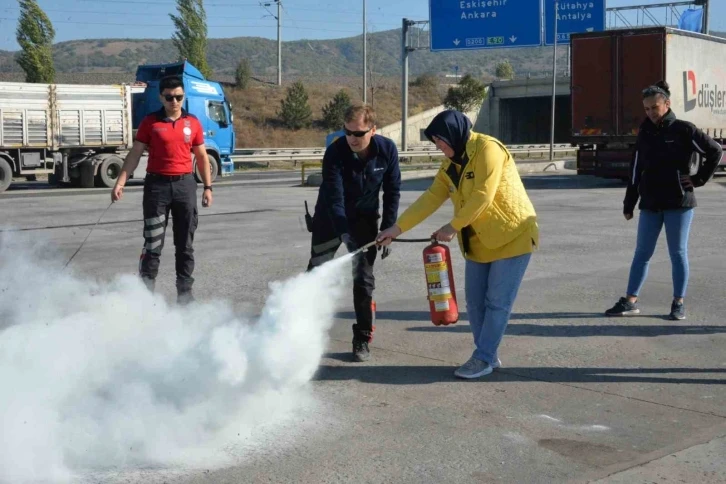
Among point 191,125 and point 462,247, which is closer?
point 462,247

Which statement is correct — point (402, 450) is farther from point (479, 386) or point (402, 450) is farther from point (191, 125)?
point (191, 125)

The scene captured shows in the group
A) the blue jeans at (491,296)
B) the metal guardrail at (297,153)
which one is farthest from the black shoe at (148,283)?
the metal guardrail at (297,153)

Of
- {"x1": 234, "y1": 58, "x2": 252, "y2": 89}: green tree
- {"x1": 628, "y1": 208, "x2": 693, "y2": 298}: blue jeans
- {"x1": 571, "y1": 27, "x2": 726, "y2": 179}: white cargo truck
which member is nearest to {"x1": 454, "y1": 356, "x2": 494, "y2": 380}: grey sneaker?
{"x1": 628, "y1": 208, "x2": 693, "y2": 298}: blue jeans

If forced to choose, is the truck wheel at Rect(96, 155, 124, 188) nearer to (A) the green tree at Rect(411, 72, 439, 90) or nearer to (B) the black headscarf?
(B) the black headscarf

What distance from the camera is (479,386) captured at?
231 inches

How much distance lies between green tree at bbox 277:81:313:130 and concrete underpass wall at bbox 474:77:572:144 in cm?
1296

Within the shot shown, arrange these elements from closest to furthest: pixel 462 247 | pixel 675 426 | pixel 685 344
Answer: pixel 675 426 → pixel 462 247 → pixel 685 344

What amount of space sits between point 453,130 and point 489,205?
0.52 m

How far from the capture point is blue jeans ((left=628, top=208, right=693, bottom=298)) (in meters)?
7.66

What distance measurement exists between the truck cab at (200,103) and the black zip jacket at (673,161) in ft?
67.5

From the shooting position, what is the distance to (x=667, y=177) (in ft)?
24.7

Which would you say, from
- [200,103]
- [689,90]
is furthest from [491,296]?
[200,103]

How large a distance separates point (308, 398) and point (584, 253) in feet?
23.0

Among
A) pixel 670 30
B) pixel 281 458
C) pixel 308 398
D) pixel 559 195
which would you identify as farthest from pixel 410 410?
pixel 670 30
